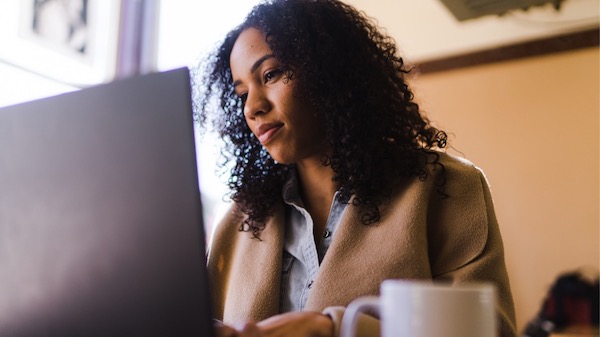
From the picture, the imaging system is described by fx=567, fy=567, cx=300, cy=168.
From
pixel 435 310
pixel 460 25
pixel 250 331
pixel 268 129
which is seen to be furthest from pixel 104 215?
pixel 460 25

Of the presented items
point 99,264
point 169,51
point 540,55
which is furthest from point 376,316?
point 540,55

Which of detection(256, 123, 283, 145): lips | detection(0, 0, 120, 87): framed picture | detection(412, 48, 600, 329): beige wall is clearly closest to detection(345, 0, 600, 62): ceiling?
detection(412, 48, 600, 329): beige wall

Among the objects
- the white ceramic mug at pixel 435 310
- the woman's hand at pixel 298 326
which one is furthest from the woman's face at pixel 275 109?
the white ceramic mug at pixel 435 310

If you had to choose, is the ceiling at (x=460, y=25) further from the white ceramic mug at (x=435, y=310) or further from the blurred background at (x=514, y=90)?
the white ceramic mug at (x=435, y=310)

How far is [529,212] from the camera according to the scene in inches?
95.7

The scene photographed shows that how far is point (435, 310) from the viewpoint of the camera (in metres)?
0.47

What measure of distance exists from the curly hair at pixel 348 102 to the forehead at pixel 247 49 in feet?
0.05

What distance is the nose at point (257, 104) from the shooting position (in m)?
1.06

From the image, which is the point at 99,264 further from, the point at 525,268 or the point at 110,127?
the point at 525,268

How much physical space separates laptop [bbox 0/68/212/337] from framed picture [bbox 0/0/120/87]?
3.61 ft

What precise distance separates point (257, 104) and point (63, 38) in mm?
967

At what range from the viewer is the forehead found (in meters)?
1.10

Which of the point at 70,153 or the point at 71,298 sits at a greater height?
A: the point at 70,153

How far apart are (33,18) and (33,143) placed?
1.22 metres
